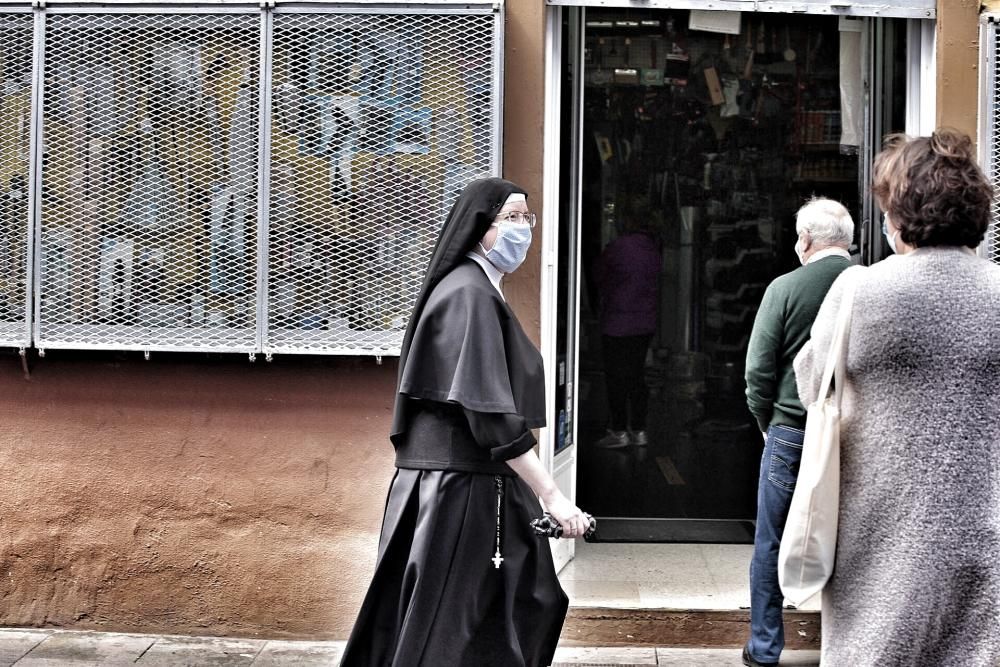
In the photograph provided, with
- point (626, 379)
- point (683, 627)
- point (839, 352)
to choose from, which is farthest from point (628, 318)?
point (839, 352)

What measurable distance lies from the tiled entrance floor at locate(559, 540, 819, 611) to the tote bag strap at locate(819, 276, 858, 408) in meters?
2.92

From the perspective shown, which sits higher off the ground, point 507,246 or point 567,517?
point 507,246

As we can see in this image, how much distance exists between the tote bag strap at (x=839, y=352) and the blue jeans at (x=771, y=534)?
7.24 ft

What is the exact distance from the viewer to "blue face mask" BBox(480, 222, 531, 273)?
3875 mm

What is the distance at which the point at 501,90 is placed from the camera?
17.8 ft

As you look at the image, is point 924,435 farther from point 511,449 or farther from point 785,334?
point 785,334

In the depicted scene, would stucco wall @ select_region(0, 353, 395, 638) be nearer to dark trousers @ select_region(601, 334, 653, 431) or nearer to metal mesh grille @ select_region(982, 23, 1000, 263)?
dark trousers @ select_region(601, 334, 653, 431)

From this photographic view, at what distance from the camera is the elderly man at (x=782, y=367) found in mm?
4918

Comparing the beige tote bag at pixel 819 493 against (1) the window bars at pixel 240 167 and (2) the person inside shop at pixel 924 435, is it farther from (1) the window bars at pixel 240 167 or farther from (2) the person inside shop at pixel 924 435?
(1) the window bars at pixel 240 167

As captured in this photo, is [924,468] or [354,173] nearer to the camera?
[924,468]

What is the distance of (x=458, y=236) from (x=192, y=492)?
2.47m

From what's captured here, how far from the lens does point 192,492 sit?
569 centimetres

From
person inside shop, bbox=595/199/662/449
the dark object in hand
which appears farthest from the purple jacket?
the dark object in hand

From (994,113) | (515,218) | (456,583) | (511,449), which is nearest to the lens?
(511,449)
